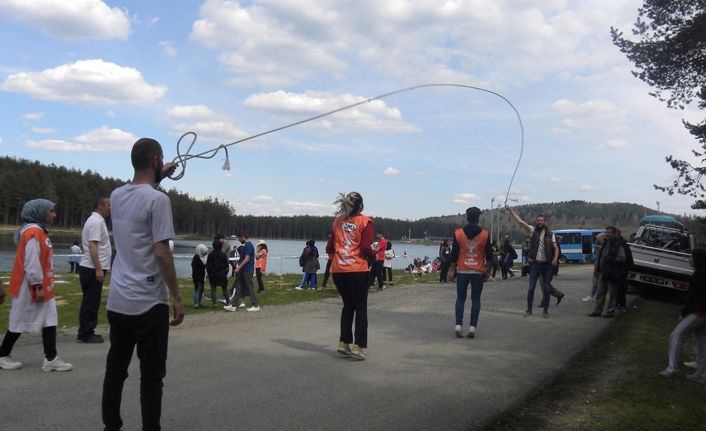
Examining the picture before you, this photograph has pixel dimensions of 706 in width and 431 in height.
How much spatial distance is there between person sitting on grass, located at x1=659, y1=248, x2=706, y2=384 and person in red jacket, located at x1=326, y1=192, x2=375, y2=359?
3585mm

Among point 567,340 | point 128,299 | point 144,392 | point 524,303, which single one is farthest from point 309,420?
point 524,303

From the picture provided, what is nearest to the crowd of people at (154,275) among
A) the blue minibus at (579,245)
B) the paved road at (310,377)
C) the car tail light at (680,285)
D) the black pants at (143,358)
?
the black pants at (143,358)

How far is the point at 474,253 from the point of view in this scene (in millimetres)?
8898

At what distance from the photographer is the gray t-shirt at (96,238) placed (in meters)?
7.36

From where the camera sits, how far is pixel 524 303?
45.0 ft

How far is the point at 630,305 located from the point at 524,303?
2754mm

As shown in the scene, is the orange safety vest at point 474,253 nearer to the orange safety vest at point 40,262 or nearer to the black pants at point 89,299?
the black pants at point 89,299

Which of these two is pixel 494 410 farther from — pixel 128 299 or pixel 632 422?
pixel 128 299

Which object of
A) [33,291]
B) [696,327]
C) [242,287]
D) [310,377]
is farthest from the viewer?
[242,287]

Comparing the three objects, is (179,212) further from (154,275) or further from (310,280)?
(154,275)

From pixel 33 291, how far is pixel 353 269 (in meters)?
3.54

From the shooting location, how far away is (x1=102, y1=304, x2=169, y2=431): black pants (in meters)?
3.71

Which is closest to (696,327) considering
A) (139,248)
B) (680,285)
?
(139,248)

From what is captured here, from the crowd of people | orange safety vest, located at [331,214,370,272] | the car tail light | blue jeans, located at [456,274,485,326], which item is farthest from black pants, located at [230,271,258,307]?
the car tail light
